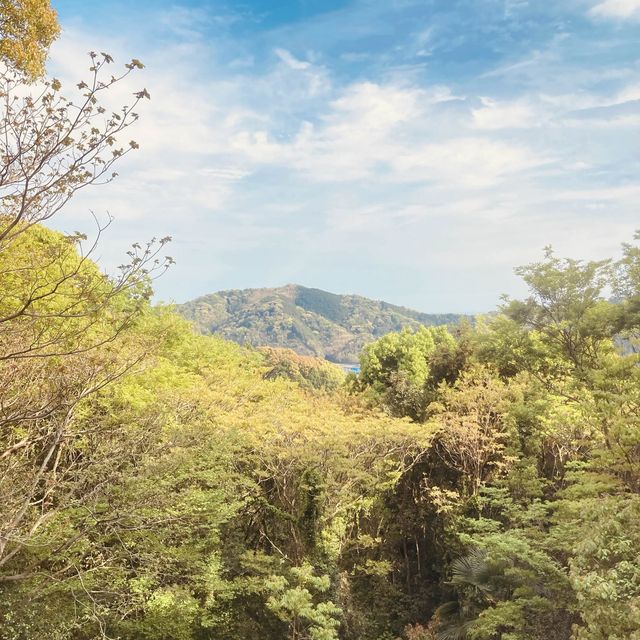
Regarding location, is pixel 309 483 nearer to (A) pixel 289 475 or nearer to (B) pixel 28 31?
(A) pixel 289 475

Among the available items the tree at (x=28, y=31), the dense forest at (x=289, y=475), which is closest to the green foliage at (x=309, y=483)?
the dense forest at (x=289, y=475)

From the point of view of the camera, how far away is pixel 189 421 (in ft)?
43.0

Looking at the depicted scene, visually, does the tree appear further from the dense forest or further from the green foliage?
the green foliage

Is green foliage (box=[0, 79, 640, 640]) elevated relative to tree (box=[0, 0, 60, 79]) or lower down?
lower down

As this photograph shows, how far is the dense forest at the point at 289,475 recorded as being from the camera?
6.77 m

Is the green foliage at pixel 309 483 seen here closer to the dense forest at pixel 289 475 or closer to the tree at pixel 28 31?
the dense forest at pixel 289 475

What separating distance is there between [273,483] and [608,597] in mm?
10473

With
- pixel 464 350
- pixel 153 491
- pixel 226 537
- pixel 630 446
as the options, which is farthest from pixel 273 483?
pixel 630 446

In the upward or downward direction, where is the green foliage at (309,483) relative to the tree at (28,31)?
downward

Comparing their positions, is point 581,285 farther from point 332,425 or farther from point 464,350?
point 332,425

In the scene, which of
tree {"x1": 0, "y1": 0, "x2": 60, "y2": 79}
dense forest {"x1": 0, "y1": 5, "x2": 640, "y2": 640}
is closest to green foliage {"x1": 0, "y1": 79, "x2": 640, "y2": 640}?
dense forest {"x1": 0, "y1": 5, "x2": 640, "y2": 640}

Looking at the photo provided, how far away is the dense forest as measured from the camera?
6773mm

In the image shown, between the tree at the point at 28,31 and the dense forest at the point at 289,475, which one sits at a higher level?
the tree at the point at 28,31

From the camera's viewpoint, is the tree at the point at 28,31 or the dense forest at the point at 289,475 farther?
the dense forest at the point at 289,475
